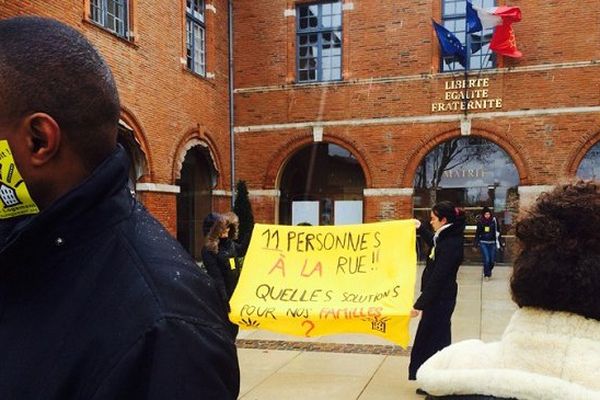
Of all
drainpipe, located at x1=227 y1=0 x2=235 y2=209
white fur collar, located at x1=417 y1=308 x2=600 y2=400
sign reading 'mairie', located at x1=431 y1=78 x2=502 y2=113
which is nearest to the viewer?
white fur collar, located at x1=417 y1=308 x2=600 y2=400

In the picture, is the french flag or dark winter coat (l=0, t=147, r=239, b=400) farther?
the french flag

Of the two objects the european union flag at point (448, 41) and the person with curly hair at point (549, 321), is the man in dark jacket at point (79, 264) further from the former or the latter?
the european union flag at point (448, 41)

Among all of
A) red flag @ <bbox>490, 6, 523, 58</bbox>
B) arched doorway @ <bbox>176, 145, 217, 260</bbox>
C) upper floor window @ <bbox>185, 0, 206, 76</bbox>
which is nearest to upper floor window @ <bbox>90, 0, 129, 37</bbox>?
upper floor window @ <bbox>185, 0, 206, 76</bbox>

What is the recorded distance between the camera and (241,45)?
18.0m

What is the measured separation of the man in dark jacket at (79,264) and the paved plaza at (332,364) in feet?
14.6

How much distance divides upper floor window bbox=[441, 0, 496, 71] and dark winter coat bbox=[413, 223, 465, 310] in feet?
38.8

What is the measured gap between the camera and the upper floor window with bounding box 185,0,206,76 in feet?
52.6

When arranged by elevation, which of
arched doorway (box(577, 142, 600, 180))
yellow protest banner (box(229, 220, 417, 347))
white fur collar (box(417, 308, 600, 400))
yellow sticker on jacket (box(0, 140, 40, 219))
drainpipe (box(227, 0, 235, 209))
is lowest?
yellow protest banner (box(229, 220, 417, 347))

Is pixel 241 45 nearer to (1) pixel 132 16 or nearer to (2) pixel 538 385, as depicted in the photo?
(1) pixel 132 16

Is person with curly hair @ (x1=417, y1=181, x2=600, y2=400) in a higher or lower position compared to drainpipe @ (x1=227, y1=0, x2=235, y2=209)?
lower

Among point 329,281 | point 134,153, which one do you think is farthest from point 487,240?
point 329,281

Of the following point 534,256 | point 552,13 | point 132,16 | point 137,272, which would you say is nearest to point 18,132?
point 137,272

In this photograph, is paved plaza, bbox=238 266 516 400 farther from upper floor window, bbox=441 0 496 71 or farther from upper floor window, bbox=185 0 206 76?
upper floor window, bbox=185 0 206 76

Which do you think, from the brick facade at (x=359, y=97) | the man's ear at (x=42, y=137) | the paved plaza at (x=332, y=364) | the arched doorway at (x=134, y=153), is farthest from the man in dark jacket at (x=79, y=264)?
the arched doorway at (x=134, y=153)
